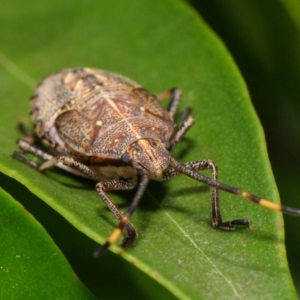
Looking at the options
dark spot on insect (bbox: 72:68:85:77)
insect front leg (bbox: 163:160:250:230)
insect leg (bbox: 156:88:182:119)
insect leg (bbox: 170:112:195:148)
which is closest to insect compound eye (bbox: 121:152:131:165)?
insect front leg (bbox: 163:160:250:230)

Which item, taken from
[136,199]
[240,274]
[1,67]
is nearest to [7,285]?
[136,199]

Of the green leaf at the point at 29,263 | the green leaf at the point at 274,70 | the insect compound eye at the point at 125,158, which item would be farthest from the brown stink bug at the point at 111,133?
the green leaf at the point at 274,70

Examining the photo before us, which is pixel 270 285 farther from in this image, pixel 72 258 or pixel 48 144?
pixel 48 144

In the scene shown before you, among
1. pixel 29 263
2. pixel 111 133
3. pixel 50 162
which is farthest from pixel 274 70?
pixel 29 263

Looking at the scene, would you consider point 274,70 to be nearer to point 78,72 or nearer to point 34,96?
point 78,72

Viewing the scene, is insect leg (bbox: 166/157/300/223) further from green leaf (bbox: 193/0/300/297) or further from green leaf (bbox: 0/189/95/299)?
green leaf (bbox: 193/0/300/297)

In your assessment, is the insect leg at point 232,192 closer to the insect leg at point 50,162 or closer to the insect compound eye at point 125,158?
the insect compound eye at point 125,158

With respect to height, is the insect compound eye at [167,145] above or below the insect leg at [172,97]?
below
